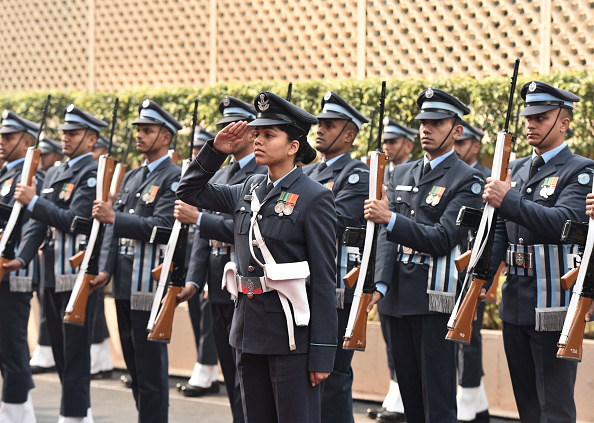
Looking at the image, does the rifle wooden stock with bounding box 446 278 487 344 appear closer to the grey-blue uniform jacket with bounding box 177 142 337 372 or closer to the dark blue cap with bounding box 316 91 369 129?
the grey-blue uniform jacket with bounding box 177 142 337 372

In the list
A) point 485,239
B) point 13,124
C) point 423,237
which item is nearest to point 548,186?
point 485,239

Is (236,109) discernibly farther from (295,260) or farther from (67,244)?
(295,260)

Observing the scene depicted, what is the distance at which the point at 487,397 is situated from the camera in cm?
702

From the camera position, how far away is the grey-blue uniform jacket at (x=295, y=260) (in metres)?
3.92

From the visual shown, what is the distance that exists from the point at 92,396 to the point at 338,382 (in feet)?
10.5

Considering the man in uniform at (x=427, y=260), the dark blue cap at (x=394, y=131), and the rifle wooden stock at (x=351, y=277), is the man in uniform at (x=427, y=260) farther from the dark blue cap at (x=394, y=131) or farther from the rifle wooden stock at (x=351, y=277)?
the dark blue cap at (x=394, y=131)

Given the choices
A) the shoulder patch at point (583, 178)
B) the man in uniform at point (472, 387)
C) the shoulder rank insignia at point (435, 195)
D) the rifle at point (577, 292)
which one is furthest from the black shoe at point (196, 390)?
the shoulder patch at point (583, 178)

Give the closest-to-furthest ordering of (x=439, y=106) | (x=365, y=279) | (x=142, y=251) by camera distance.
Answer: (x=365, y=279) → (x=439, y=106) → (x=142, y=251)

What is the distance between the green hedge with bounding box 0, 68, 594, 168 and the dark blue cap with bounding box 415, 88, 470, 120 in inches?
116

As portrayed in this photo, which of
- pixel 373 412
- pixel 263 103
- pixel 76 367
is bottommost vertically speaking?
pixel 373 412

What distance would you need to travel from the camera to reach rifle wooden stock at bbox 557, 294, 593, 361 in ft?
14.7

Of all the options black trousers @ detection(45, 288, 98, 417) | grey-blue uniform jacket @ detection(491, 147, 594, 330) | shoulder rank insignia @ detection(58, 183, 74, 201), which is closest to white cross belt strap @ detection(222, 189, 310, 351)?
grey-blue uniform jacket @ detection(491, 147, 594, 330)

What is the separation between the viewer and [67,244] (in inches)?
264

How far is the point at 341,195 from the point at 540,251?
1370mm
